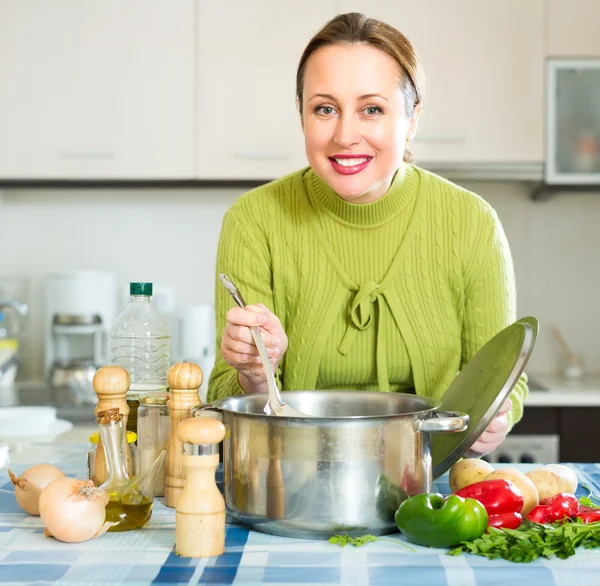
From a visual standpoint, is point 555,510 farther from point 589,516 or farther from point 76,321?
point 76,321

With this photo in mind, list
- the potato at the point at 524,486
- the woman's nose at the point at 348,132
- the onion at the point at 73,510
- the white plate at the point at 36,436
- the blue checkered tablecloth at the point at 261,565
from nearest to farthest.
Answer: the blue checkered tablecloth at the point at 261,565 → the onion at the point at 73,510 → the potato at the point at 524,486 → the woman's nose at the point at 348,132 → the white plate at the point at 36,436

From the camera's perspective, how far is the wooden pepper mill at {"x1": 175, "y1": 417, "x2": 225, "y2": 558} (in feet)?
2.93

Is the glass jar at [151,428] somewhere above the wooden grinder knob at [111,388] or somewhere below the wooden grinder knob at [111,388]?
below

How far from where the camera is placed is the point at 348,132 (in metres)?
1.31

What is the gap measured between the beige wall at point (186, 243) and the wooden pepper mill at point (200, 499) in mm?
2294

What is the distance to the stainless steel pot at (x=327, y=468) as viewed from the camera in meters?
0.91

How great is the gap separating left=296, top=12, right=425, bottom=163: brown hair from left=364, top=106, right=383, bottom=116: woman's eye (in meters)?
0.07

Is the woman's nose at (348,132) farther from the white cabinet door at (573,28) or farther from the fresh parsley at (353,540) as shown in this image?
the white cabinet door at (573,28)

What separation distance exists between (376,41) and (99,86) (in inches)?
67.1

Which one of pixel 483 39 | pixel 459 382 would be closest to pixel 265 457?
pixel 459 382

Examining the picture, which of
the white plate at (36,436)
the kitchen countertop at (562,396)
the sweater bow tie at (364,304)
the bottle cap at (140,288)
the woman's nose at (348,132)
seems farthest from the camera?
the kitchen countertop at (562,396)

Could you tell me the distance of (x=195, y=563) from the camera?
0.88m

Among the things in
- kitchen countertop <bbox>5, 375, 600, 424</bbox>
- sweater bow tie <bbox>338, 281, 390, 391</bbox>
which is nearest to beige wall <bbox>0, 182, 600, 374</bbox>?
kitchen countertop <bbox>5, 375, 600, 424</bbox>

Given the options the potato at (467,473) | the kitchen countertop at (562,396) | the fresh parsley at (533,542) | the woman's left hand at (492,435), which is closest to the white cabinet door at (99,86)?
the kitchen countertop at (562,396)
